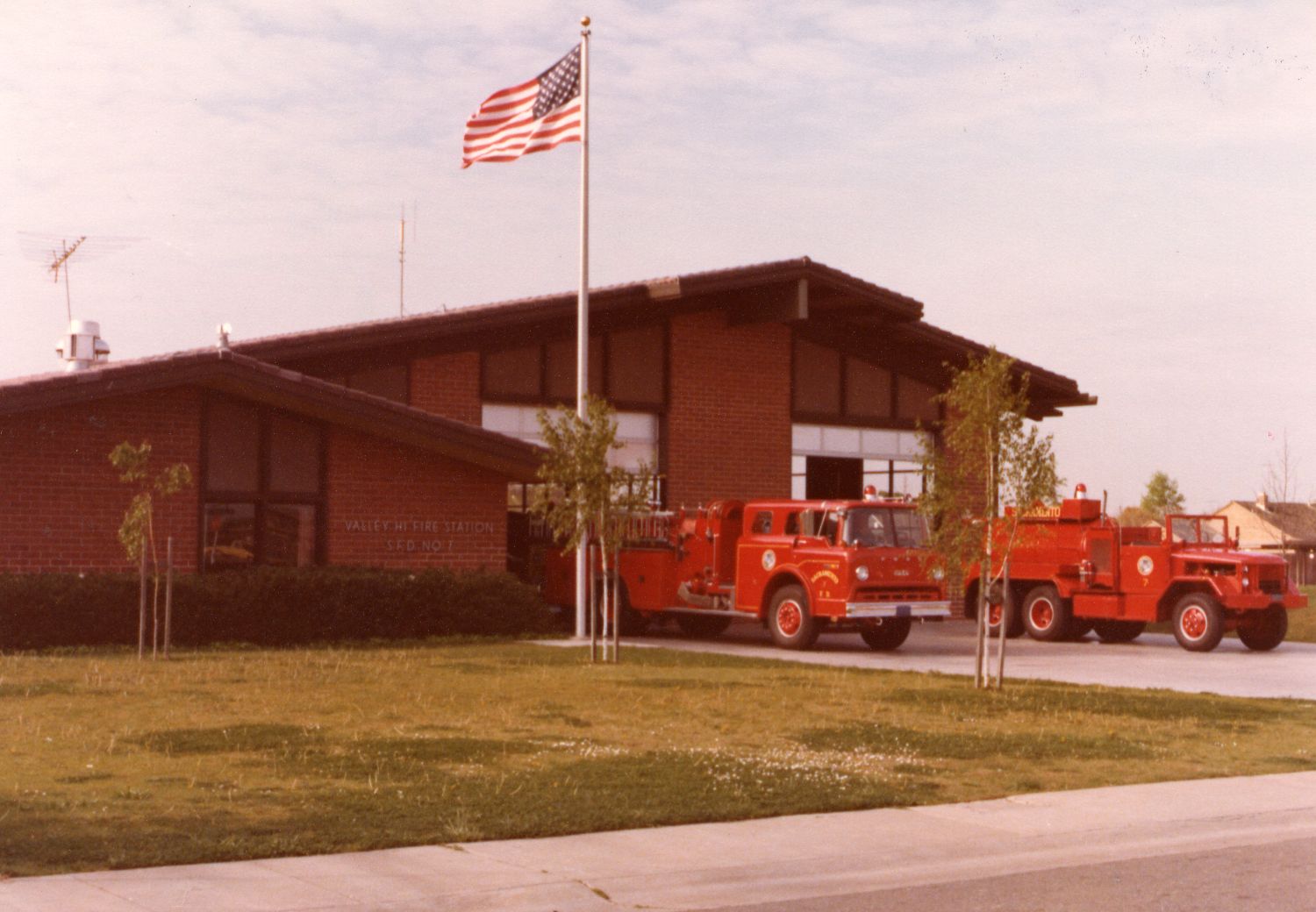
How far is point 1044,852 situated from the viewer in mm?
9508

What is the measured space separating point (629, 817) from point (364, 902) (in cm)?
246

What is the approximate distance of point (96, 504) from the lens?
23016mm

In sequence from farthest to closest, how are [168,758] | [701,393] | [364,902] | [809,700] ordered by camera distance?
[701,393] < [809,700] < [168,758] < [364,902]

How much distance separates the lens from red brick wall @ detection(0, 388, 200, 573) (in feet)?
73.7

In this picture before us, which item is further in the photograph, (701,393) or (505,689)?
(701,393)

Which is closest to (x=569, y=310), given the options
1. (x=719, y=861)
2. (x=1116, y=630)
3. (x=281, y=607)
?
(x=281, y=607)

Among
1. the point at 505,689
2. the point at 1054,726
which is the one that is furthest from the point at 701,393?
the point at 1054,726

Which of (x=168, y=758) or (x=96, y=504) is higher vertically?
(x=96, y=504)

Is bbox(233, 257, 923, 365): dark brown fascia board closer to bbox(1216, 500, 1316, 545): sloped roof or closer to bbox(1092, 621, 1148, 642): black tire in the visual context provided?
bbox(1092, 621, 1148, 642): black tire

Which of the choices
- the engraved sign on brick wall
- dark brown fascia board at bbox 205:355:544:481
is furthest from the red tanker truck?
dark brown fascia board at bbox 205:355:544:481

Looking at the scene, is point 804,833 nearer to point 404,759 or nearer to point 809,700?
point 404,759

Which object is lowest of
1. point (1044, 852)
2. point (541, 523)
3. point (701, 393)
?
point (1044, 852)

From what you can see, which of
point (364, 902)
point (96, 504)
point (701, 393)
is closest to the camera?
point (364, 902)

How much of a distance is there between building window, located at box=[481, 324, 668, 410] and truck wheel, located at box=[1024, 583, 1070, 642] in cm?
781
